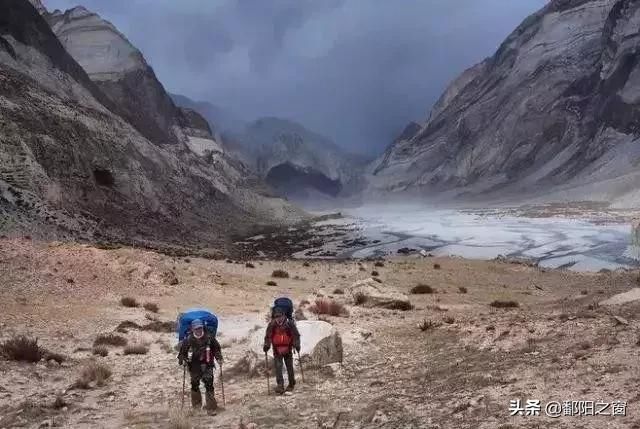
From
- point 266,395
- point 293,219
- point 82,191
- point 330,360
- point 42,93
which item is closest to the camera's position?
point 266,395

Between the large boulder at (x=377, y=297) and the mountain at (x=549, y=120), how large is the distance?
8398 cm

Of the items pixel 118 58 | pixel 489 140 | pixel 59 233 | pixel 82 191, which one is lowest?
pixel 59 233

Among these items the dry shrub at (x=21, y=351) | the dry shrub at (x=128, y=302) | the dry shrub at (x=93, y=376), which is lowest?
the dry shrub at (x=93, y=376)

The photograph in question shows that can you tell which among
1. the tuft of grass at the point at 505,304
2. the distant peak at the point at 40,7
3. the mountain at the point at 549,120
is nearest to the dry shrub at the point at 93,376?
the tuft of grass at the point at 505,304

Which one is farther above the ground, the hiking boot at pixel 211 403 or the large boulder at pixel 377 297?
the large boulder at pixel 377 297

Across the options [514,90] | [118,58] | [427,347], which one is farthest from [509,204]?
[427,347]

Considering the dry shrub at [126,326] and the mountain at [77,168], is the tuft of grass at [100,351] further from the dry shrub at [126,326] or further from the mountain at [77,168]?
the mountain at [77,168]

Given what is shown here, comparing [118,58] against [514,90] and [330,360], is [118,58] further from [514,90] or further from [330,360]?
[330,360]

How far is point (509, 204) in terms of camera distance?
408 ft

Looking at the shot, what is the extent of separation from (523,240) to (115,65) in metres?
87.9

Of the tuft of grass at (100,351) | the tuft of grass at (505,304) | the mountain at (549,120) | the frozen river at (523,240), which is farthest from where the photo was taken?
the mountain at (549,120)

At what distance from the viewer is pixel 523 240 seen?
6259 cm

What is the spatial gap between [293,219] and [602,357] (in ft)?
348

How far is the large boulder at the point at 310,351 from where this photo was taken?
37.8 feet
